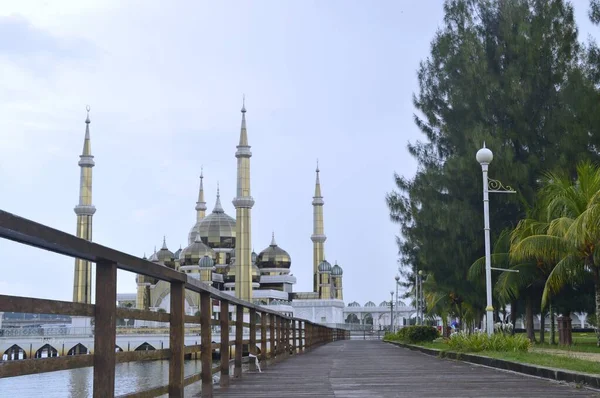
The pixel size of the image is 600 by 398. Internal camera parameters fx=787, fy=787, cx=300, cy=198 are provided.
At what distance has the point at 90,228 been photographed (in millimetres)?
68375

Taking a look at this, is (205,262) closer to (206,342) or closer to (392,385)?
(392,385)

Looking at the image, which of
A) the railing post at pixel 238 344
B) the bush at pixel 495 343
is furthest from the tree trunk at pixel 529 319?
the railing post at pixel 238 344

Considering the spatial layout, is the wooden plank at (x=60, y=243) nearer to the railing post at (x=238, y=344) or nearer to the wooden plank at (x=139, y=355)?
the wooden plank at (x=139, y=355)

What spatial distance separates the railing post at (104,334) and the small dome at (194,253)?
75.7 metres

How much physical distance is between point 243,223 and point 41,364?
199 feet

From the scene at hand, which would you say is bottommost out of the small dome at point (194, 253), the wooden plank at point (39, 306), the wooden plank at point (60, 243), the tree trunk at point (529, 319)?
the tree trunk at point (529, 319)

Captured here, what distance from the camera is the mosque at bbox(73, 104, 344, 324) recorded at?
64188mm

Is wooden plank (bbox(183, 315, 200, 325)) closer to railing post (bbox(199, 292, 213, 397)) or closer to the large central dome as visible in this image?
railing post (bbox(199, 292, 213, 397))

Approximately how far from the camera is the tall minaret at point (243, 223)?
63875 mm

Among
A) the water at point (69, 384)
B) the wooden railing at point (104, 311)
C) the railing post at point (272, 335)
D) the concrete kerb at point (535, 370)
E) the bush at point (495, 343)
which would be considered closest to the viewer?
the wooden railing at point (104, 311)

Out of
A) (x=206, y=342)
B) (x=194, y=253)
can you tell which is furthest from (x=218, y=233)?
(x=206, y=342)

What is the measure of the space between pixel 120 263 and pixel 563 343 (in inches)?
859

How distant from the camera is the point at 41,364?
10.9 feet

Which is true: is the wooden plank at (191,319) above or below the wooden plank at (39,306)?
below
